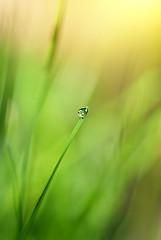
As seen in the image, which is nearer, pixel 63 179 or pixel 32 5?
pixel 63 179

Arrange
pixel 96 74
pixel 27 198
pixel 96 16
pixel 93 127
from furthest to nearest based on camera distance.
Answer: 1. pixel 96 16
2. pixel 96 74
3. pixel 93 127
4. pixel 27 198

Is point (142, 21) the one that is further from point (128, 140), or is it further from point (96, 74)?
point (128, 140)

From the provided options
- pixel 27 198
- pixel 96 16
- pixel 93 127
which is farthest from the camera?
pixel 96 16

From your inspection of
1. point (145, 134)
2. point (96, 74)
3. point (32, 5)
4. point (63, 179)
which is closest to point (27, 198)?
point (63, 179)

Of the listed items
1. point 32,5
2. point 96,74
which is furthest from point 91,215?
point 32,5

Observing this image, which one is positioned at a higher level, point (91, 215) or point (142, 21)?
point (142, 21)

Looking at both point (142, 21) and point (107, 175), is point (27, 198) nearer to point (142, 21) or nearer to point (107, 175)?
point (107, 175)
